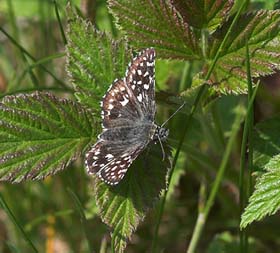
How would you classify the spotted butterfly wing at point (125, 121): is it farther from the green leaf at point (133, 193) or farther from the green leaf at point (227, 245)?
the green leaf at point (227, 245)

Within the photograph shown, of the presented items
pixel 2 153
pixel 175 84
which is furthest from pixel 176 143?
pixel 175 84

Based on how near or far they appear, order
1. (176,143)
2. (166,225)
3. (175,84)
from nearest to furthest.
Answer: (176,143) → (175,84) → (166,225)

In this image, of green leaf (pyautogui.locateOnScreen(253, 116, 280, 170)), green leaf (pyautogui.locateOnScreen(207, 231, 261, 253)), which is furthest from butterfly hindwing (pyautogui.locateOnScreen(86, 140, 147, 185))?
green leaf (pyautogui.locateOnScreen(207, 231, 261, 253))

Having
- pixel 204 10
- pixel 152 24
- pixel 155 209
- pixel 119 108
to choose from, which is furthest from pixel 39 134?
pixel 155 209

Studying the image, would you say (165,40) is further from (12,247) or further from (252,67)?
(12,247)

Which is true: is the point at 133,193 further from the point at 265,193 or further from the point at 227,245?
the point at 227,245

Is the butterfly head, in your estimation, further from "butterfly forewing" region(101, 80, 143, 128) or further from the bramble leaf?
the bramble leaf
